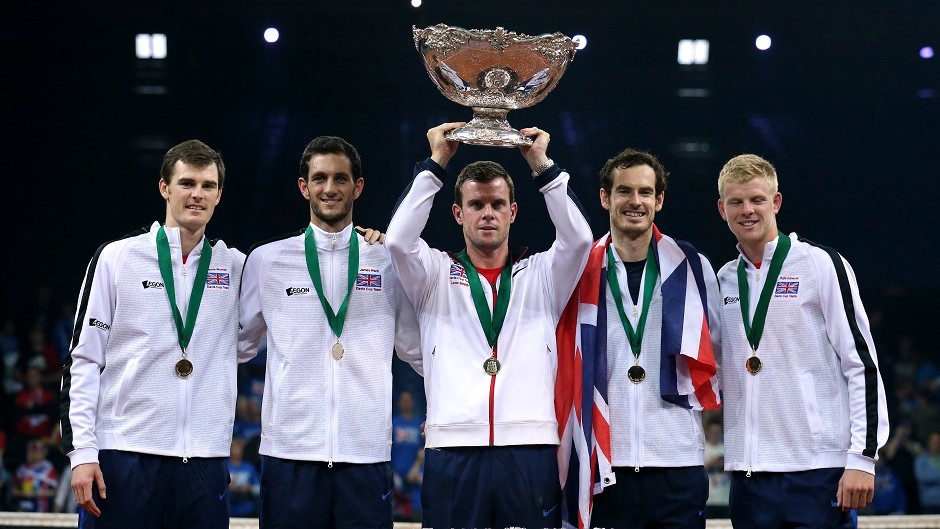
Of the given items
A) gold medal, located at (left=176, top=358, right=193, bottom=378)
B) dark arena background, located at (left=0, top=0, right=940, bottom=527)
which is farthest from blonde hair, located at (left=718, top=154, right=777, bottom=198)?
dark arena background, located at (left=0, top=0, right=940, bottom=527)

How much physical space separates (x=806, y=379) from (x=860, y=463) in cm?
33

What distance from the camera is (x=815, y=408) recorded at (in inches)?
135

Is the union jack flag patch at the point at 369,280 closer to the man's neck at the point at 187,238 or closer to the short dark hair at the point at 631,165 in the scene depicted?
the man's neck at the point at 187,238

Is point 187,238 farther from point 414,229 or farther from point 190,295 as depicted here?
point 414,229

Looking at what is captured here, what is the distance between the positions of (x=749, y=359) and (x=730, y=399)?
0.17 m

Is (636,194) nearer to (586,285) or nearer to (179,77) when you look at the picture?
(586,285)

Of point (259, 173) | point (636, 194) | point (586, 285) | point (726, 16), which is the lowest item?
point (586, 285)

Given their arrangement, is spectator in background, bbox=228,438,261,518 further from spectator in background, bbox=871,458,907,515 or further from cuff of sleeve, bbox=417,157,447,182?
spectator in background, bbox=871,458,907,515

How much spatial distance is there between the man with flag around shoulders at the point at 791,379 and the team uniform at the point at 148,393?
72.6 inches

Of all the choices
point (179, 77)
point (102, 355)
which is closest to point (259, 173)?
point (179, 77)

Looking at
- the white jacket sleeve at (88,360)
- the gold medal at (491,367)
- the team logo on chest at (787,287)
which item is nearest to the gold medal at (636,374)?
the gold medal at (491,367)

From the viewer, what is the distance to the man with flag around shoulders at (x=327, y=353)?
11.0 ft

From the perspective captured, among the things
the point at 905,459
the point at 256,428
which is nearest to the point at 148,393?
the point at 256,428

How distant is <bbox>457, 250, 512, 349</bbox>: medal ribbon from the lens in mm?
3334
